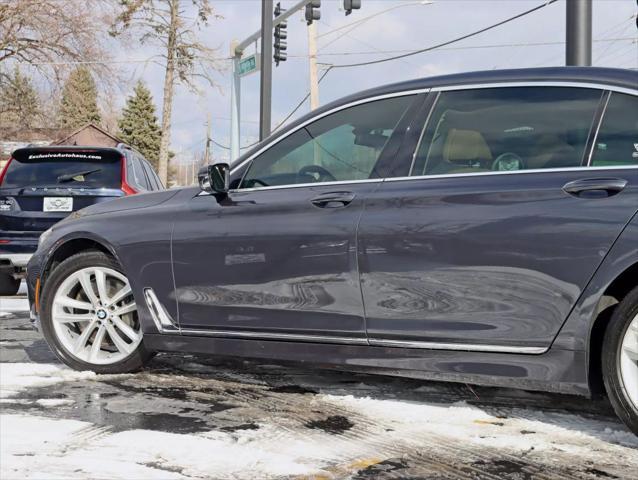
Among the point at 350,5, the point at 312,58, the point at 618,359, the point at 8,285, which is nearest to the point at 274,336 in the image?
the point at 618,359

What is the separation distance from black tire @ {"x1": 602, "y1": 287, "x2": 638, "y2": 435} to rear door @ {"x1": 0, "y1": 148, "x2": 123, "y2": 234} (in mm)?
5804

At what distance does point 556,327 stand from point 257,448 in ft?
4.50

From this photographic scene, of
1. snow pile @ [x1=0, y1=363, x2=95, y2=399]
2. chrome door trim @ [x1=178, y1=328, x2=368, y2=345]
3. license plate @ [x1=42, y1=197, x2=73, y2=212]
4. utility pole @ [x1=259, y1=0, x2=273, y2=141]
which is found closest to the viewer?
chrome door trim @ [x1=178, y1=328, x2=368, y2=345]

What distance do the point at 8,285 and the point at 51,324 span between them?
4.56 metres

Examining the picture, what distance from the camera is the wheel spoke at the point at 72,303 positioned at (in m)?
4.65

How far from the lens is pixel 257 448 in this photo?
10.6 feet

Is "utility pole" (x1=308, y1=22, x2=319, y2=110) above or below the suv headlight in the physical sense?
above

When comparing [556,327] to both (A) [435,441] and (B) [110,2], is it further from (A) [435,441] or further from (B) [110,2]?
(B) [110,2]

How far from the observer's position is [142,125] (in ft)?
249

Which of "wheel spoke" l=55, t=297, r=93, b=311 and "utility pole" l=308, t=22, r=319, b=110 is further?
"utility pole" l=308, t=22, r=319, b=110

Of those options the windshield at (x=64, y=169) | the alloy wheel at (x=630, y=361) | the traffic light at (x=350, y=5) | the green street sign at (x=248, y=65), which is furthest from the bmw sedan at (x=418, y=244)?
the green street sign at (x=248, y=65)

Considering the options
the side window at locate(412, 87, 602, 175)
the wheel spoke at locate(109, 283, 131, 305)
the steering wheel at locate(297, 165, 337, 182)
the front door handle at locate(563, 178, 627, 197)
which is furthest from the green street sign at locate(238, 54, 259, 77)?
the front door handle at locate(563, 178, 627, 197)

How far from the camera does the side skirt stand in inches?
128

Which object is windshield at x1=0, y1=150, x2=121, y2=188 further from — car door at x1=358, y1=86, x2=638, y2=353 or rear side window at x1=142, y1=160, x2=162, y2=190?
car door at x1=358, y1=86, x2=638, y2=353
